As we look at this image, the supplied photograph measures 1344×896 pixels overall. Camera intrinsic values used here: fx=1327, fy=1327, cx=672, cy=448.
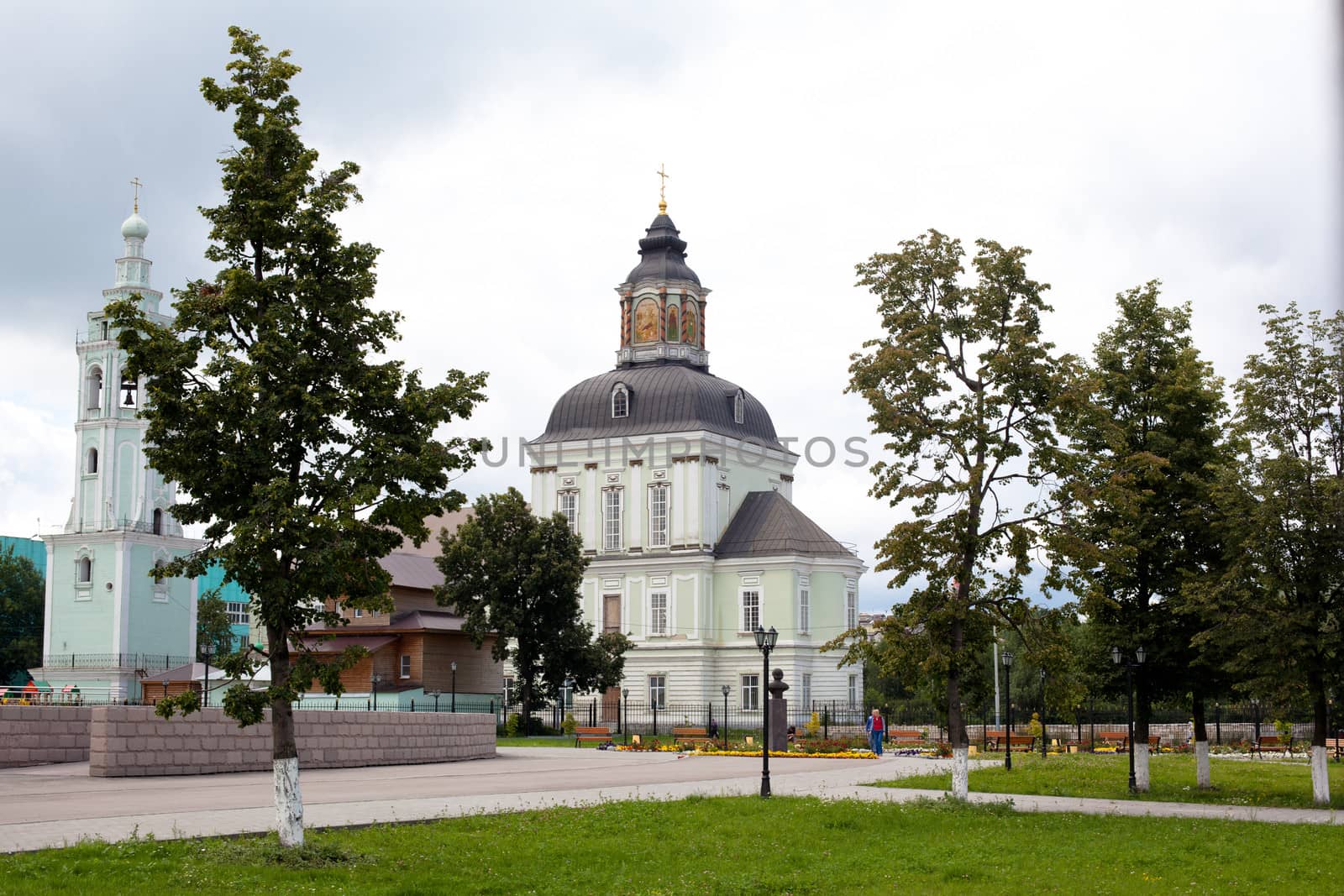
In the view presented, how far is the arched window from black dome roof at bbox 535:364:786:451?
2389cm

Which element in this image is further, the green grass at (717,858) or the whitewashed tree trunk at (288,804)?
the whitewashed tree trunk at (288,804)

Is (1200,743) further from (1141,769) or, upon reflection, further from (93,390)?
(93,390)

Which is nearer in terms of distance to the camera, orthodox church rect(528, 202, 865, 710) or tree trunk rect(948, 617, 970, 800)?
tree trunk rect(948, 617, 970, 800)

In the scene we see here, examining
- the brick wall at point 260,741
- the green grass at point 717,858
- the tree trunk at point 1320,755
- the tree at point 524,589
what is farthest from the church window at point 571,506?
the green grass at point 717,858

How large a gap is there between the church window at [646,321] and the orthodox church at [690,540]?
238 cm

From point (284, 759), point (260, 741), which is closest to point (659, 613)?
point (260, 741)

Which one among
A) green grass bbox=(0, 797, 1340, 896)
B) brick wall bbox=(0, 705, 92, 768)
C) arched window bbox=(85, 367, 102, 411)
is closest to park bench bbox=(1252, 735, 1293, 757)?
green grass bbox=(0, 797, 1340, 896)

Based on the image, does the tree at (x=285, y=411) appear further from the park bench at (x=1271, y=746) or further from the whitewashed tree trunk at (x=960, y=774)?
the park bench at (x=1271, y=746)

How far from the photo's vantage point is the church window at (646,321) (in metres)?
75.6

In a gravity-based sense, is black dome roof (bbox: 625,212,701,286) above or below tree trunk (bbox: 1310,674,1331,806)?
above

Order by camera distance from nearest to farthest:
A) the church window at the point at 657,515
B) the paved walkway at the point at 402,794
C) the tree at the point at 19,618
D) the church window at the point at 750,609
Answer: the paved walkway at the point at 402,794 < the church window at the point at 750,609 < the church window at the point at 657,515 < the tree at the point at 19,618

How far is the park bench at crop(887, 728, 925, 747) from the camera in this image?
4550 cm

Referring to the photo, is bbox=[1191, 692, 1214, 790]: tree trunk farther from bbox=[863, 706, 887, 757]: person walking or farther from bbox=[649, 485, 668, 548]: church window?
bbox=[649, 485, 668, 548]: church window

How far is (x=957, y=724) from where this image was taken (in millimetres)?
23219
